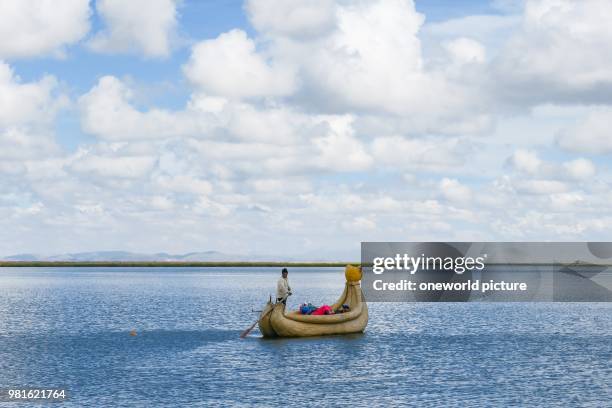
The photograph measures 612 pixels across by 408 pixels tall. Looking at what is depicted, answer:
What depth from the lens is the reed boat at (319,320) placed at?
53.9 metres

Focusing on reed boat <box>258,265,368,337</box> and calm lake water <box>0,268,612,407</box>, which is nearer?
calm lake water <box>0,268,612,407</box>

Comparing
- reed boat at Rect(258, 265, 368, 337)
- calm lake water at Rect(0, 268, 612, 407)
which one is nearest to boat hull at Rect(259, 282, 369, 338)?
reed boat at Rect(258, 265, 368, 337)

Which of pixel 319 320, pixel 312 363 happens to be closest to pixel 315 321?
pixel 319 320

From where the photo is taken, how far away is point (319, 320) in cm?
5569

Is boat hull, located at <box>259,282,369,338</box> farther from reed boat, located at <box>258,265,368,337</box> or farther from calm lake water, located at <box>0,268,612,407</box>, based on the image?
calm lake water, located at <box>0,268,612,407</box>

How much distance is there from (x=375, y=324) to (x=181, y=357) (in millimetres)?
26718

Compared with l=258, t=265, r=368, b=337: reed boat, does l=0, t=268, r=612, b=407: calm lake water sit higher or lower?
lower

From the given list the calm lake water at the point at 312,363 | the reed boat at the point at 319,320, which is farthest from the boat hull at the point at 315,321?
the calm lake water at the point at 312,363

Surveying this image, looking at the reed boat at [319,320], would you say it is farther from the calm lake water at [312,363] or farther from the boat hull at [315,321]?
the calm lake water at [312,363]

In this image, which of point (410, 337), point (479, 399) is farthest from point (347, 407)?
point (410, 337)

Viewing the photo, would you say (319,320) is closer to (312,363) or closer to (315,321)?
(315,321)

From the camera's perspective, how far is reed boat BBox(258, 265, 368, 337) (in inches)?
2124

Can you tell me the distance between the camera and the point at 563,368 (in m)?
45.8

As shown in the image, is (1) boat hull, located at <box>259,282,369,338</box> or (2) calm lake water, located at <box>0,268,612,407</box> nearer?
(2) calm lake water, located at <box>0,268,612,407</box>
